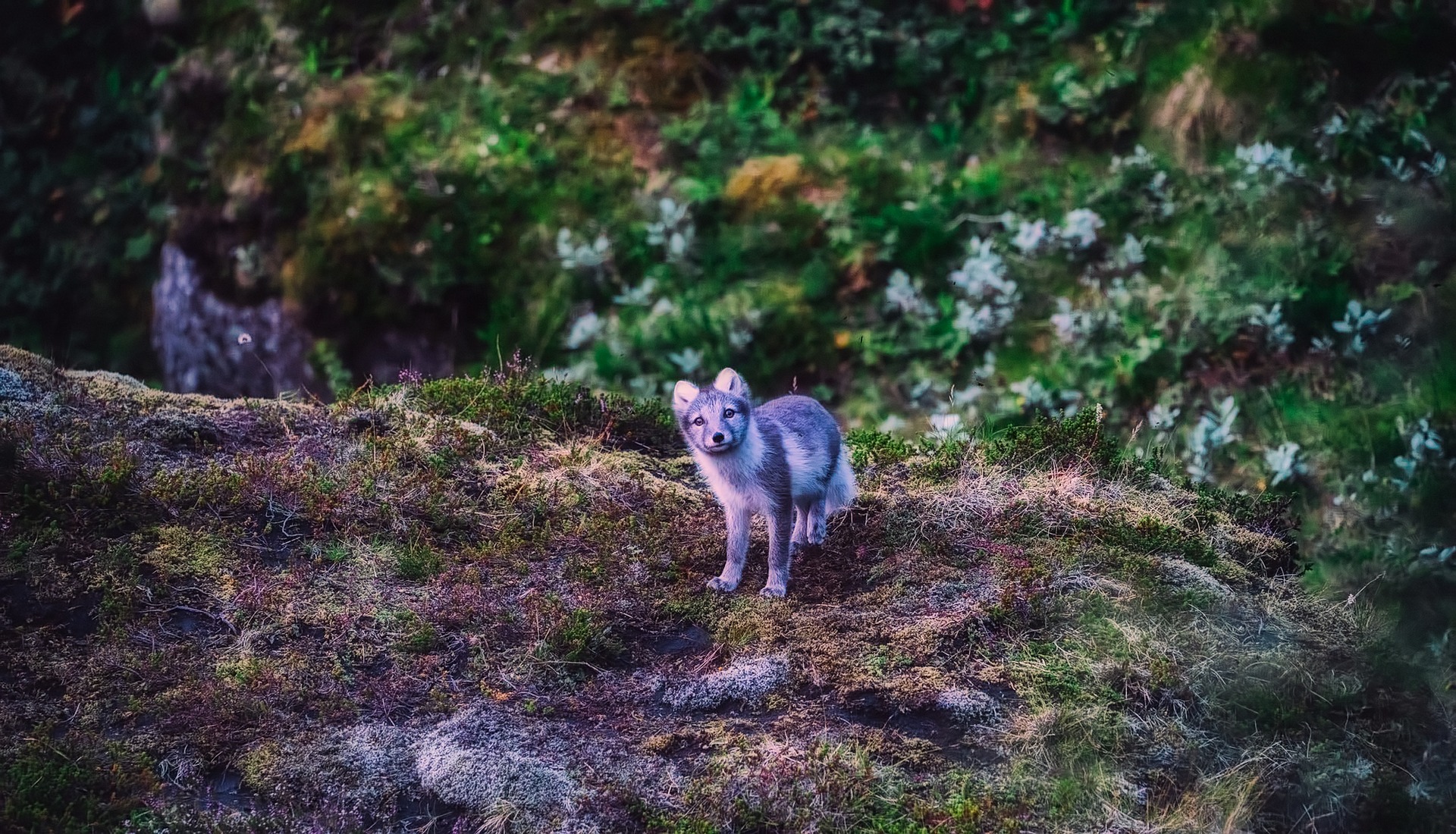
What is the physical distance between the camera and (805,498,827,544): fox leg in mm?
6125

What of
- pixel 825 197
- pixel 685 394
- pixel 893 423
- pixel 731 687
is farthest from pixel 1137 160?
pixel 731 687

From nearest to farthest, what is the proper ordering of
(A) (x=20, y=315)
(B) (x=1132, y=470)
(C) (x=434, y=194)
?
Result: (B) (x=1132, y=470)
(C) (x=434, y=194)
(A) (x=20, y=315)

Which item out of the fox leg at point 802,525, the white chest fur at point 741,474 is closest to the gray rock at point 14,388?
the white chest fur at point 741,474

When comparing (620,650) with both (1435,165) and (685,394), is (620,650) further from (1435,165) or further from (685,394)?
(1435,165)

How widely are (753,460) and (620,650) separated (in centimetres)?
106

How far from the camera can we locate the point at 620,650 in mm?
5184

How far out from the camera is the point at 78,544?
5383mm

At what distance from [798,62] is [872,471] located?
5179 millimetres

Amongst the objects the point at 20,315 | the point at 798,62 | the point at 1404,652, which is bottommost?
the point at 20,315

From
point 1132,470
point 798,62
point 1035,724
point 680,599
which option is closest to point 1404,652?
point 1035,724

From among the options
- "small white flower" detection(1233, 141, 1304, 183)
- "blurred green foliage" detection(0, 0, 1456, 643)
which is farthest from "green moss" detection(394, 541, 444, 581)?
"small white flower" detection(1233, 141, 1304, 183)

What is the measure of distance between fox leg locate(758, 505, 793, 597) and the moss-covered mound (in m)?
0.11

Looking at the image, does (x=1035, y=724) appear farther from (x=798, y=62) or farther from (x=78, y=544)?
(x=798, y=62)

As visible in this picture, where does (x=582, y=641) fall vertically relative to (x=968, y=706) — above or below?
above
